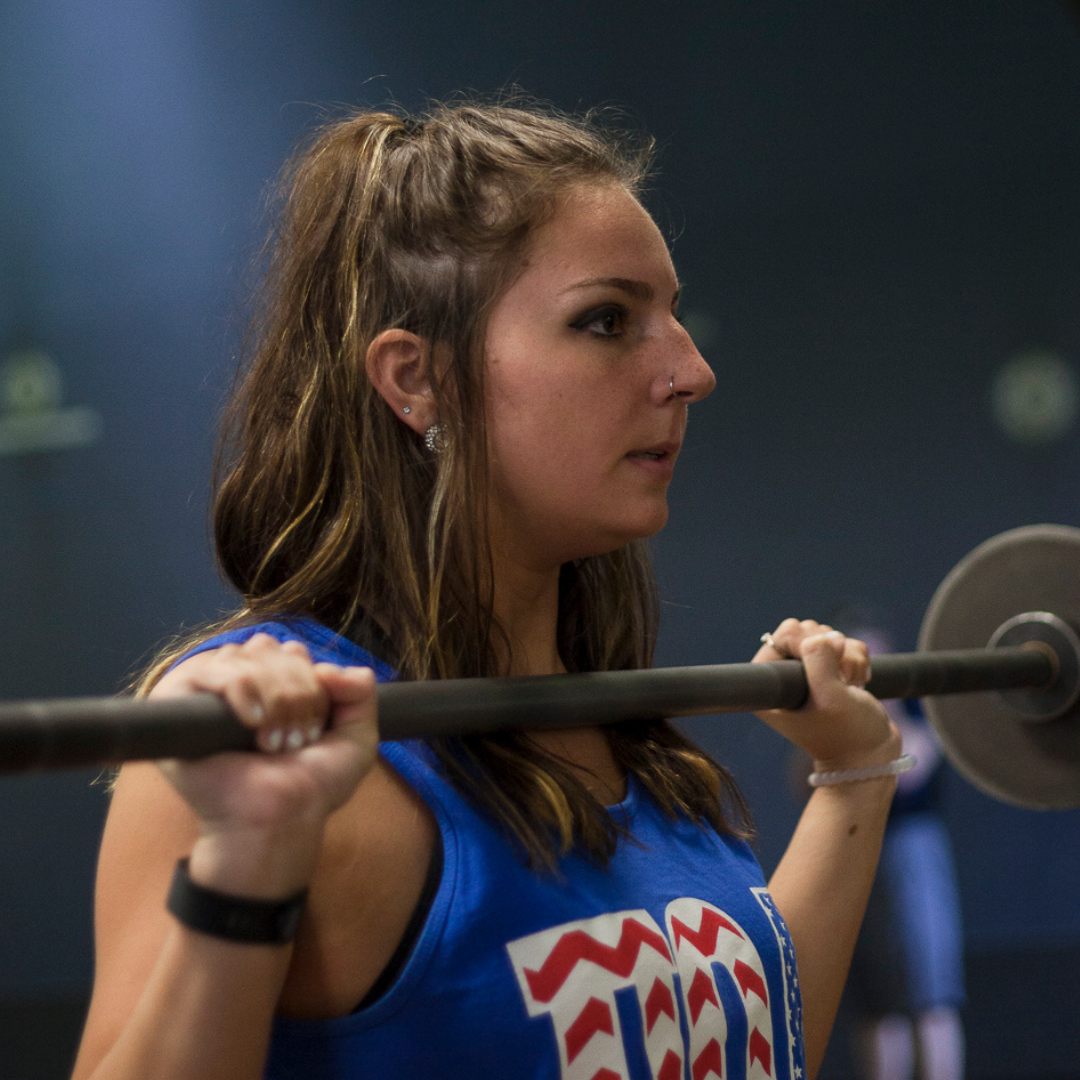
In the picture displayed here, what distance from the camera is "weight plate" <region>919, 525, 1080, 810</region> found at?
1531mm

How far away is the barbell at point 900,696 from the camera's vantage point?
69 cm

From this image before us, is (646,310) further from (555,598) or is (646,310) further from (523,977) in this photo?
(523,977)

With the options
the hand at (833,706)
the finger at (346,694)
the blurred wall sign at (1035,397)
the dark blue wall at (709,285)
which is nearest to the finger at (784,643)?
the hand at (833,706)

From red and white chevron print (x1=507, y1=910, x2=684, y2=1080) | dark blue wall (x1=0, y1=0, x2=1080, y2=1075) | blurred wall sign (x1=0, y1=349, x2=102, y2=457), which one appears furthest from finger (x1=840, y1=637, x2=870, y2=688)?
blurred wall sign (x1=0, y1=349, x2=102, y2=457)

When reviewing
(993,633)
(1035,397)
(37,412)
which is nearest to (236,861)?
(993,633)

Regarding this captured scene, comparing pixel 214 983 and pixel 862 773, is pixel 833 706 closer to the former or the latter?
pixel 862 773

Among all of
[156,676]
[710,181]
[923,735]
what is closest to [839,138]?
[710,181]

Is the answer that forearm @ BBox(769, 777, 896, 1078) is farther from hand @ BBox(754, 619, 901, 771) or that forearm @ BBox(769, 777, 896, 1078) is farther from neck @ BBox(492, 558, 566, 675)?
neck @ BBox(492, 558, 566, 675)

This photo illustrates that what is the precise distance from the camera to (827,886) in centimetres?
130

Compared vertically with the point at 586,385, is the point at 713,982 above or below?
below

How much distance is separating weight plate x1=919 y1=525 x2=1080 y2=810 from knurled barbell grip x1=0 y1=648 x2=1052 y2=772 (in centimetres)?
10

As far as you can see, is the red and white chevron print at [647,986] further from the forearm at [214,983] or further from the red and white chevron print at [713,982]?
the forearm at [214,983]

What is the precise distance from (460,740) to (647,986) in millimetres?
251

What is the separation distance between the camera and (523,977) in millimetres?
893
